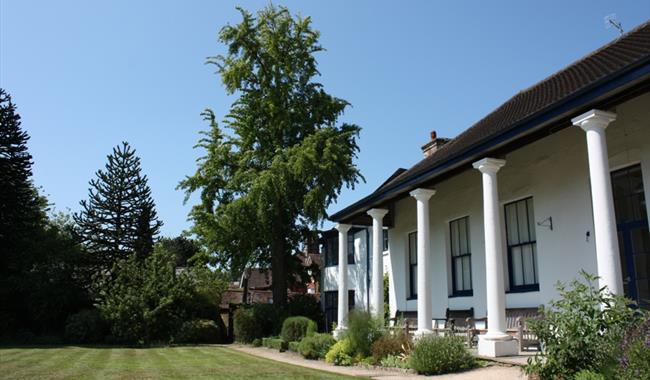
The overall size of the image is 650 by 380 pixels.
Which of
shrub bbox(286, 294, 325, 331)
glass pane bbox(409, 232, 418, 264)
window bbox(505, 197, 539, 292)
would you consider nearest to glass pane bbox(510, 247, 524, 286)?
window bbox(505, 197, 539, 292)

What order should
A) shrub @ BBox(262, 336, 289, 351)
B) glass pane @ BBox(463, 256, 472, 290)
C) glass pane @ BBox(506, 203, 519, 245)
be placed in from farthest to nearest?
1. shrub @ BBox(262, 336, 289, 351)
2. glass pane @ BBox(463, 256, 472, 290)
3. glass pane @ BBox(506, 203, 519, 245)

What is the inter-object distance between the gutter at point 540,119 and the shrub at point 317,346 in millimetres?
4610

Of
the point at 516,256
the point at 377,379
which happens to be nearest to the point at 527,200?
the point at 516,256

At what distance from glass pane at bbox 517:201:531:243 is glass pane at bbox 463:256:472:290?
2.46 m

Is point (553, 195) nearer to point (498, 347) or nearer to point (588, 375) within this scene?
point (498, 347)

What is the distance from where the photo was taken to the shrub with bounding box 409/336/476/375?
1039 cm

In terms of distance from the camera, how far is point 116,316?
25.6 metres

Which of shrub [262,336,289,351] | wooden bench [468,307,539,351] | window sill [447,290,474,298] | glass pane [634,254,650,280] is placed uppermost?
glass pane [634,254,650,280]

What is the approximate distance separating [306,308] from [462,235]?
1241cm

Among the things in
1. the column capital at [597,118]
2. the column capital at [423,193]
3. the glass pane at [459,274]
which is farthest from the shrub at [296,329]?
the column capital at [597,118]

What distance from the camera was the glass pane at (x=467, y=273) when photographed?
1602 cm

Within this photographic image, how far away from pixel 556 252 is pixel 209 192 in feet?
58.7

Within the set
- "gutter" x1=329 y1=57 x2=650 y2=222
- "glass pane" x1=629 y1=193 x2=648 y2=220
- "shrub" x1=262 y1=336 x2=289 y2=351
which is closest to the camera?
"gutter" x1=329 y1=57 x2=650 y2=222

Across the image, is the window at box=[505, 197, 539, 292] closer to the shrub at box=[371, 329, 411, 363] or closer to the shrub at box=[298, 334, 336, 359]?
the shrub at box=[371, 329, 411, 363]
